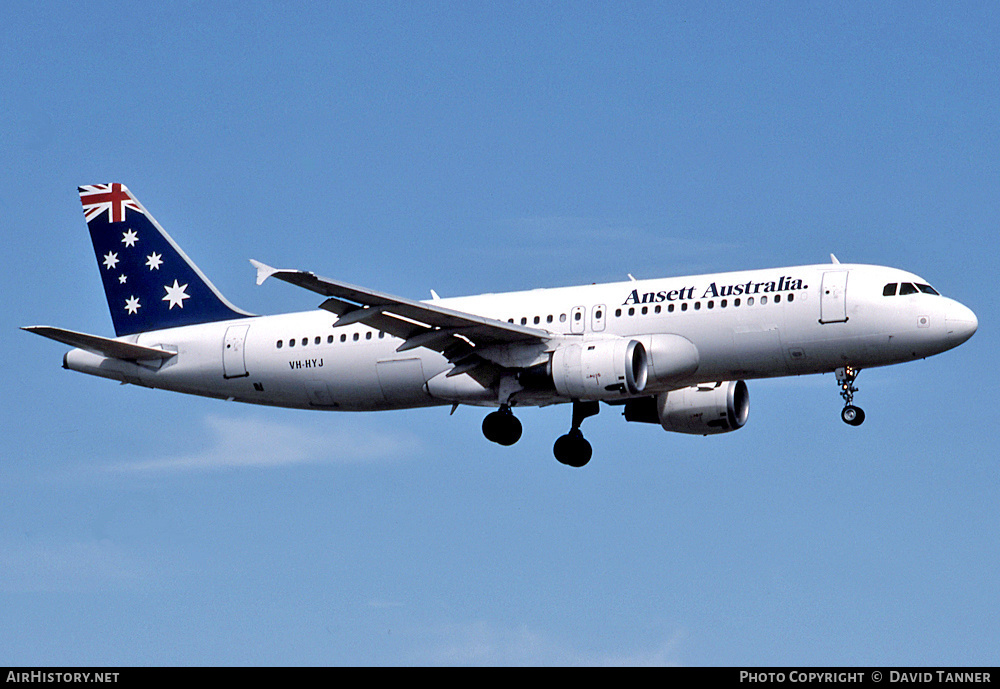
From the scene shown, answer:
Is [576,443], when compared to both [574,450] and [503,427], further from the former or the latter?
[503,427]

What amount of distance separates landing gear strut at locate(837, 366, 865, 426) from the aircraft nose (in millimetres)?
2643

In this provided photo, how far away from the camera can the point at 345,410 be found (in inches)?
1783

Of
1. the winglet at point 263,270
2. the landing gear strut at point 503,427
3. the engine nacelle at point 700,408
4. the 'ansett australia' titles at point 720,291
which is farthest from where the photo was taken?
the engine nacelle at point 700,408

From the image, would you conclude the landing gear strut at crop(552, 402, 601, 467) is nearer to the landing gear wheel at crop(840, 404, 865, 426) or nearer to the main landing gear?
the main landing gear

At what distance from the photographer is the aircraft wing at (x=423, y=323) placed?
38375 millimetres

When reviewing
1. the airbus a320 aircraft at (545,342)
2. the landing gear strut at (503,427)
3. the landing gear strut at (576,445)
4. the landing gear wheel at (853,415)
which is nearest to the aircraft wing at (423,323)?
the airbus a320 aircraft at (545,342)

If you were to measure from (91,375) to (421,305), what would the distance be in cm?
1328

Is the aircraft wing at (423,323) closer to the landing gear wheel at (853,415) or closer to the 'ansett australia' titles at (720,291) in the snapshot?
the 'ansett australia' titles at (720,291)

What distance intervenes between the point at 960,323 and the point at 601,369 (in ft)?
30.6

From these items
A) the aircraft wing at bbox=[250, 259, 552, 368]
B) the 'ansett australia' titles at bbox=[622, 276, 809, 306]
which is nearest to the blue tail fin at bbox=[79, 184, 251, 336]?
the aircraft wing at bbox=[250, 259, 552, 368]

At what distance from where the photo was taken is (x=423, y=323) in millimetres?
41438

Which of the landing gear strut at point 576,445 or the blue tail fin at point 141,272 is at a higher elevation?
the blue tail fin at point 141,272

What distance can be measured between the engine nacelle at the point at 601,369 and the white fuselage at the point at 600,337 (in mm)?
644

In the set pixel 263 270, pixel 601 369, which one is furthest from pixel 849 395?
pixel 263 270
